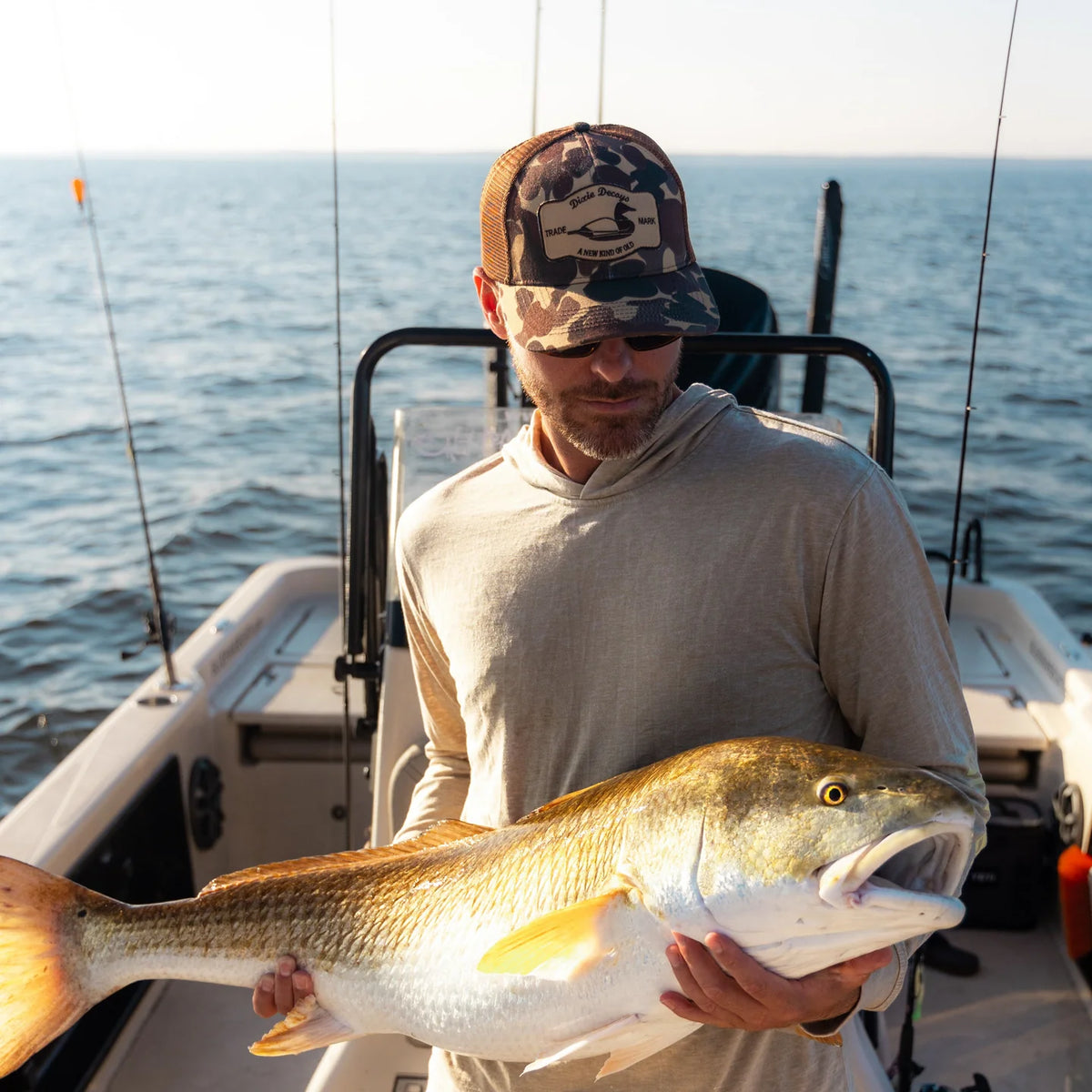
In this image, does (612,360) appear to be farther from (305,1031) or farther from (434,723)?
(305,1031)

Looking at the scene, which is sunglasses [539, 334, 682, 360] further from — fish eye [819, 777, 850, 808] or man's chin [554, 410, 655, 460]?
fish eye [819, 777, 850, 808]

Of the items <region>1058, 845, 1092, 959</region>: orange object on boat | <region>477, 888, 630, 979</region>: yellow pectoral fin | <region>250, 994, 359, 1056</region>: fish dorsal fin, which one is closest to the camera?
<region>477, 888, 630, 979</region>: yellow pectoral fin

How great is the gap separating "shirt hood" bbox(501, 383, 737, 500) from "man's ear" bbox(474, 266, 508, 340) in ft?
0.93

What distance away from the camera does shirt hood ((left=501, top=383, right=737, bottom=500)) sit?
1.92 metres

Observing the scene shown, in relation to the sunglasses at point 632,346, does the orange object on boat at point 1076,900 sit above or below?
below

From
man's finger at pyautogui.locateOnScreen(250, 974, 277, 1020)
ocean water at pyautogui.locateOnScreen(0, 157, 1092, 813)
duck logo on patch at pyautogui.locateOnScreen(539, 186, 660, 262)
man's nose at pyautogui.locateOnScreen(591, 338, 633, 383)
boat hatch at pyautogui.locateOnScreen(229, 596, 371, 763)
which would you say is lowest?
ocean water at pyautogui.locateOnScreen(0, 157, 1092, 813)

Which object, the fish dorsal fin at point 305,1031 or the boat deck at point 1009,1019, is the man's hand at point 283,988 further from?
the boat deck at point 1009,1019

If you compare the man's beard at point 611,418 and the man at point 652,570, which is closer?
the man at point 652,570

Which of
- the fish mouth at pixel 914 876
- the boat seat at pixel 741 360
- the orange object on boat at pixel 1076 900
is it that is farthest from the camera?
the orange object on boat at pixel 1076 900

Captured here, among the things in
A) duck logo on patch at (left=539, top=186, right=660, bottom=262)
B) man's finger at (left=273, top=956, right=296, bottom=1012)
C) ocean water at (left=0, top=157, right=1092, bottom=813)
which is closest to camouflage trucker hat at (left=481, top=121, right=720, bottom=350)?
duck logo on patch at (left=539, top=186, right=660, bottom=262)

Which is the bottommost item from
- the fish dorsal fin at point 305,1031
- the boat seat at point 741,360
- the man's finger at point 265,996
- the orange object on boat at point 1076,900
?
the orange object on boat at point 1076,900

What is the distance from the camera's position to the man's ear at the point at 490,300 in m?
2.08

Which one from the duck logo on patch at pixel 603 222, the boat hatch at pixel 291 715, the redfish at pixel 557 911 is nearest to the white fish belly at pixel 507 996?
the redfish at pixel 557 911

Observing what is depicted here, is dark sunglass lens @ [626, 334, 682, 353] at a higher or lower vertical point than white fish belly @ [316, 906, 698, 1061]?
higher
